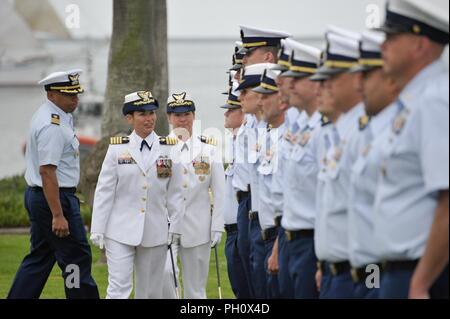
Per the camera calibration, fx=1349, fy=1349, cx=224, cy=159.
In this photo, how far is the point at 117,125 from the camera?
16484 millimetres

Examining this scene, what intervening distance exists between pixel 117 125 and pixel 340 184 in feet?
30.9

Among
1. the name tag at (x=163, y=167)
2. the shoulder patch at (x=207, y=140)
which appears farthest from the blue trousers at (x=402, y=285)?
the shoulder patch at (x=207, y=140)

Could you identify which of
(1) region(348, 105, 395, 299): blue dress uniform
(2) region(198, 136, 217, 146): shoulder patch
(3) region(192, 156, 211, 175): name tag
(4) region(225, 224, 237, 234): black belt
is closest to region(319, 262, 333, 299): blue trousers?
(1) region(348, 105, 395, 299): blue dress uniform

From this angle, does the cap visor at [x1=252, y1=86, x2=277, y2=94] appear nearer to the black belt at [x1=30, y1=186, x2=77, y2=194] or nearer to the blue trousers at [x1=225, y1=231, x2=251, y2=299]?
the blue trousers at [x1=225, y1=231, x2=251, y2=299]

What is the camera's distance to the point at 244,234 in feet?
36.1

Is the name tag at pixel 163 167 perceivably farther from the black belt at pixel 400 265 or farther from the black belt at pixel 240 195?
the black belt at pixel 400 265

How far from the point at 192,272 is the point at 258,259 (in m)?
1.68

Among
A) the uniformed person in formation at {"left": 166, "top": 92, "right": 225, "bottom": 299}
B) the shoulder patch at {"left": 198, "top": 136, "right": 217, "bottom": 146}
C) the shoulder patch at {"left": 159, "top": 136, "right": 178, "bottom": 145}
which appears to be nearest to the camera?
the shoulder patch at {"left": 159, "top": 136, "right": 178, "bottom": 145}

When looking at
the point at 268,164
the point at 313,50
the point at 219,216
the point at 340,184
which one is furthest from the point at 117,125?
the point at 340,184

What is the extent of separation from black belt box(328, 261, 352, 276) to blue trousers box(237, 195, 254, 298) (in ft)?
11.3

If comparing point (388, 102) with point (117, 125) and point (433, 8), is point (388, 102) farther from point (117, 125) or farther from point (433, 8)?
point (117, 125)

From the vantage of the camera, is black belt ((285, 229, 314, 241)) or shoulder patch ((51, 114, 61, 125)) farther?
shoulder patch ((51, 114, 61, 125))

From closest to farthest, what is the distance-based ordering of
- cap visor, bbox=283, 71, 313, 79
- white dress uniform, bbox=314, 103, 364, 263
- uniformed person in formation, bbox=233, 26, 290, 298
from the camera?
white dress uniform, bbox=314, 103, 364, 263 < cap visor, bbox=283, 71, 313, 79 < uniformed person in formation, bbox=233, 26, 290, 298

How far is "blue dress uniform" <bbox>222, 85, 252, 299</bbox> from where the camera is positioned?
37.9ft
